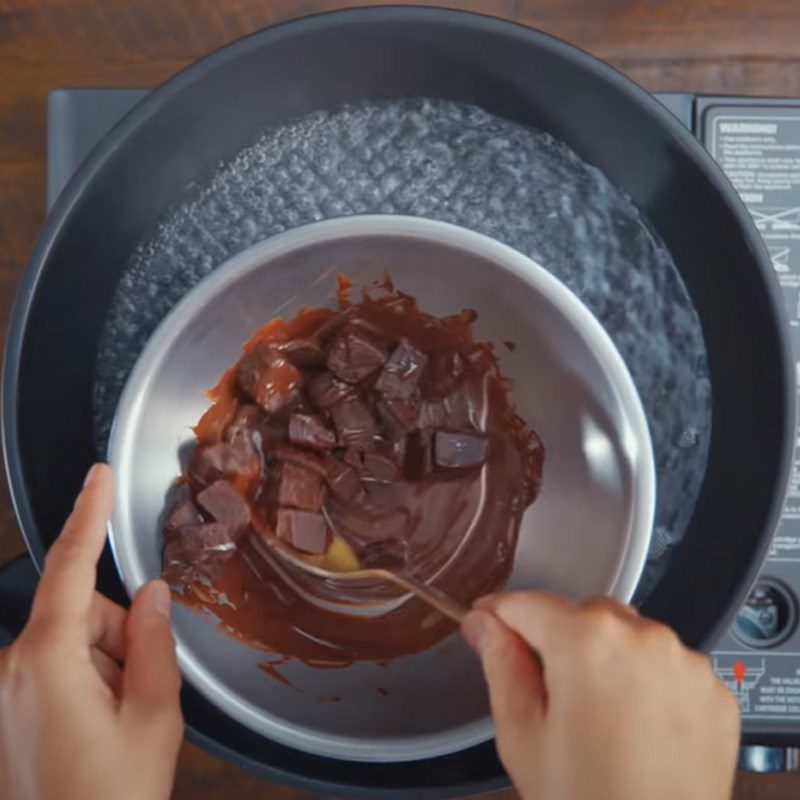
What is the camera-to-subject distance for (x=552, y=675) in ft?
1.97

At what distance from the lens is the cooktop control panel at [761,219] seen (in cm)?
86

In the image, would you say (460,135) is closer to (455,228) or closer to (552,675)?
(455,228)

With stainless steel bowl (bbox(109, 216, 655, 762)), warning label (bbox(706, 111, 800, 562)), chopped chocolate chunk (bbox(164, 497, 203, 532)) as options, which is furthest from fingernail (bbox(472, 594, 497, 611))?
warning label (bbox(706, 111, 800, 562))

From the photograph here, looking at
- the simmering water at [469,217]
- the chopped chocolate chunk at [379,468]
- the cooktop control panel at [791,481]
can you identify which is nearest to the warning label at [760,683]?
the cooktop control panel at [791,481]

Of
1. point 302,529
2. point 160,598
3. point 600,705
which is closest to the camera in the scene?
point 600,705

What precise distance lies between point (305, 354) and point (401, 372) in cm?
8

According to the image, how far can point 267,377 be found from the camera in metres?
0.79

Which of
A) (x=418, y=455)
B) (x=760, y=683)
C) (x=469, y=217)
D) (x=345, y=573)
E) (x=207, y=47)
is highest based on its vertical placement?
(x=207, y=47)

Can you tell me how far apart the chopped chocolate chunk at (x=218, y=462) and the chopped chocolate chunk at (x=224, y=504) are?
12 millimetres

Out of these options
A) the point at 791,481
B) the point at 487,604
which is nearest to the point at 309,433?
the point at 487,604

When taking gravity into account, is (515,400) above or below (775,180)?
below

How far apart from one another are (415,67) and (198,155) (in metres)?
0.21

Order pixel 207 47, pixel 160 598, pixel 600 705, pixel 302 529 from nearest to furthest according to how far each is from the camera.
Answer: pixel 600 705 → pixel 160 598 → pixel 302 529 → pixel 207 47

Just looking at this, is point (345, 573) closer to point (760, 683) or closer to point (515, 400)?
point (515, 400)
